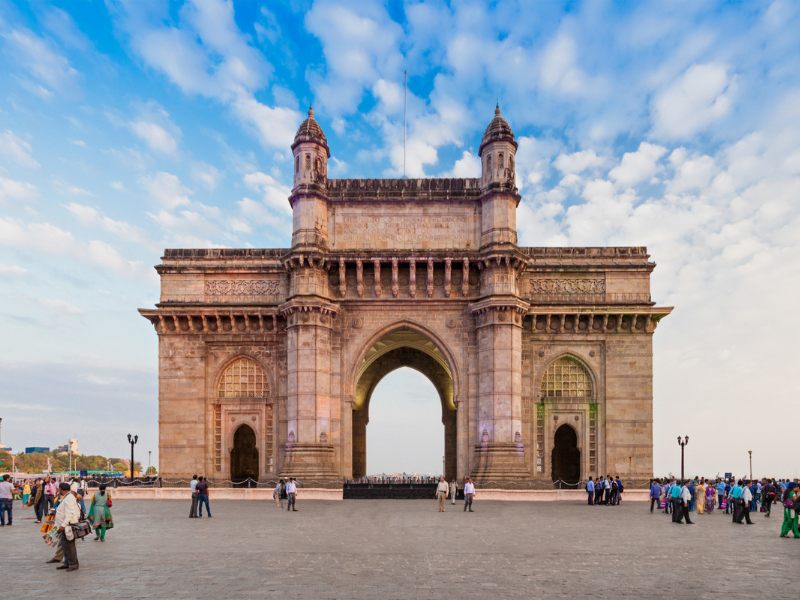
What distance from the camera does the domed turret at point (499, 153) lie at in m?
36.3

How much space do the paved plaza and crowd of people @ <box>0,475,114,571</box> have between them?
1.20 ft

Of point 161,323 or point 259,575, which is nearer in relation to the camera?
point 259,575

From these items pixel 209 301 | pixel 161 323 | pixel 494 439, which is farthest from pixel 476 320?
pixel 161 323

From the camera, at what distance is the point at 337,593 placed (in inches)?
435

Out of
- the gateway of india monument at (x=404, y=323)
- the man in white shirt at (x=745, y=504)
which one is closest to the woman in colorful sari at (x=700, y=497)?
the man in white shirt at (x=745, y=504)

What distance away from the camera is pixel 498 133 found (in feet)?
119

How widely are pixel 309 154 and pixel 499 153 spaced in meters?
9.38

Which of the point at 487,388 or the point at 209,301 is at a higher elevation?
the point at 209,301

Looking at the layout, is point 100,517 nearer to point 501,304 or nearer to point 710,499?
point 501,304

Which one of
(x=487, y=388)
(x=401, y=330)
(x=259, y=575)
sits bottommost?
(x=259, y=575)

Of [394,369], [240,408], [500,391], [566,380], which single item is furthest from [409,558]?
[394,369]

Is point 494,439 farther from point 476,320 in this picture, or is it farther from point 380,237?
point 380,237

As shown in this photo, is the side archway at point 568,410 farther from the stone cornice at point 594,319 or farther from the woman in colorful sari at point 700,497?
the woman in colorful sari at point 700,497

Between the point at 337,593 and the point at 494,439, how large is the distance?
24063mm
